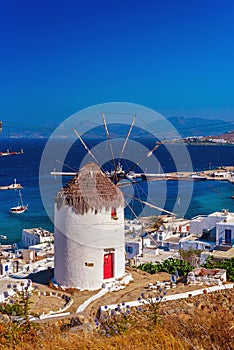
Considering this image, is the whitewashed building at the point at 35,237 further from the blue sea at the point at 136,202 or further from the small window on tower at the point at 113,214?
the small window on tower at the point at 113,214

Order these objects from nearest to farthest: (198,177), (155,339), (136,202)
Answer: (155,339) < (136,202) < (198,177)

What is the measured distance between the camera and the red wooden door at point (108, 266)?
1468 cm

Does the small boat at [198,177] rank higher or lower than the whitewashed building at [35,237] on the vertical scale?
higher

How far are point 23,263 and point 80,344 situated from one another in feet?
48.5

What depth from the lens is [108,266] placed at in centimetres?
1480

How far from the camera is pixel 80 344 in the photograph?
259 inches

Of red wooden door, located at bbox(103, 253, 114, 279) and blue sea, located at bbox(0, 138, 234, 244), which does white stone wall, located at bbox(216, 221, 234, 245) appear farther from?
blue sea, located at bbox(0, 138, 234, 244)

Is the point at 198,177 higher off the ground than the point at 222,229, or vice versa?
the point at 198,177

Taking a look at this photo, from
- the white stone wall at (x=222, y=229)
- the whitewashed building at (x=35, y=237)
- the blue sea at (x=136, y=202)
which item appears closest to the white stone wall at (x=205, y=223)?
the white stone wall at (x=222, y=229)

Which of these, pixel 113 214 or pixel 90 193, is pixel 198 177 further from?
pixel 90 193

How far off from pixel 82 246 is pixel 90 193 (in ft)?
5.27

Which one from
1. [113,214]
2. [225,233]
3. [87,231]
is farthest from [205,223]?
[87,231]

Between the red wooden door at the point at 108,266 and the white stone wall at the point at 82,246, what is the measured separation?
161 millimetres

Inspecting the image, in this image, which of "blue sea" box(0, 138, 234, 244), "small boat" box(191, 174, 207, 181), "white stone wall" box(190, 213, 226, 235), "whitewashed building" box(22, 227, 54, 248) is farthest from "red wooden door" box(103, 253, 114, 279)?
"small boat" box(191, 174, 207, 181)
